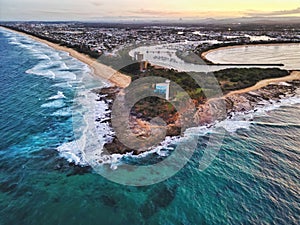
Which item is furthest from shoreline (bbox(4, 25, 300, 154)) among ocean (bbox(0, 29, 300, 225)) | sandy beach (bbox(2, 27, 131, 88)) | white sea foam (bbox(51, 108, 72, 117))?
white sea foam (bbox(51, 108, 72, 117))

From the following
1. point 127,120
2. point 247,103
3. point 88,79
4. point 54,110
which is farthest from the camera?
point 88,79

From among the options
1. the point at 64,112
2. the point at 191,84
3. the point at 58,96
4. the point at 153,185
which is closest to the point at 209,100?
the point at 191,84

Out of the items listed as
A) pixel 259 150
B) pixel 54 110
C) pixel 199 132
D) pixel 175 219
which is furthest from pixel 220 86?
pixel 175 219

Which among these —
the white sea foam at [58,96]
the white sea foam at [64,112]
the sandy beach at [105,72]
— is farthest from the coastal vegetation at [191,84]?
the white sea foam at [58,96]

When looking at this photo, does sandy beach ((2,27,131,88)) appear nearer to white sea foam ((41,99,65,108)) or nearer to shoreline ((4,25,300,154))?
shoreline ((4,25,300,154))

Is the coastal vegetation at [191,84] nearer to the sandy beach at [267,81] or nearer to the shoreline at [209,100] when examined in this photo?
the sandy beach at [267,81]

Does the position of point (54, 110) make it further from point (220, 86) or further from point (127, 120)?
point (220, 86)
